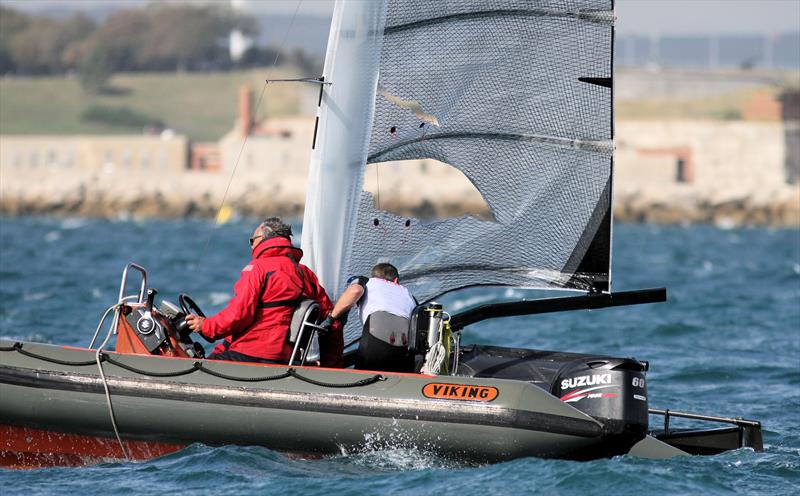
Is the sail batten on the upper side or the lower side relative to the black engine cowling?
upper

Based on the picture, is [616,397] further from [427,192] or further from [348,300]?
[427,192]

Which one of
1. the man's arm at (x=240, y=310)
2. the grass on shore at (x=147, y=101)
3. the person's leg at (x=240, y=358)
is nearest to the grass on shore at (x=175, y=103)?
the grass on shore at (x=147, y=101)

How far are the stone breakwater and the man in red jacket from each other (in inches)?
2060

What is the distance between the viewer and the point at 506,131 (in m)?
9.80

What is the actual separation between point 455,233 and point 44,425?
10.7 feet

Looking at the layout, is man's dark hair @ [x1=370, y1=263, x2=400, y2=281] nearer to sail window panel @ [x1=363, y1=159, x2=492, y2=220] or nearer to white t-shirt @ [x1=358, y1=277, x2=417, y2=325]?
white t-shirt @ [x1=358, y1=277, x2=417, y2=325]

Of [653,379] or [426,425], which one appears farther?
[653,379]

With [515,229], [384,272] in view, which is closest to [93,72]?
[515,229]

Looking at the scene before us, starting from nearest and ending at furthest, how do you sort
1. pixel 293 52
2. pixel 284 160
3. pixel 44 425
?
pixel 44 425
pixel 284 160
pixel 293 52

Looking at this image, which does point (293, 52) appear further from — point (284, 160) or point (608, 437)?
point (608, 437)

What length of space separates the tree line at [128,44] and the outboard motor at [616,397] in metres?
99.0

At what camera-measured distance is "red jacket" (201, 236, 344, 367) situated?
840 cm

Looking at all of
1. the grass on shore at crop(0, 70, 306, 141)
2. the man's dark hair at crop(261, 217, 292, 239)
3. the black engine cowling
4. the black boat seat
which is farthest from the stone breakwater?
the black engine cowling

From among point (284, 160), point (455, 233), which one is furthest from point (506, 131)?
point (284, 160)
